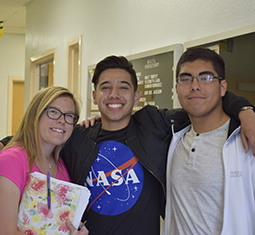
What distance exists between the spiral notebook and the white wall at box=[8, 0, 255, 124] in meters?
1.20

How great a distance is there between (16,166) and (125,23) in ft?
5.91

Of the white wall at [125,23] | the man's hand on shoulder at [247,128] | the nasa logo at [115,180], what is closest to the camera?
the man's hand on shoulder at [247,128]

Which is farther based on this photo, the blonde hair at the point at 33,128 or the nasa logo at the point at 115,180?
the nasa logo at the point at 115,180

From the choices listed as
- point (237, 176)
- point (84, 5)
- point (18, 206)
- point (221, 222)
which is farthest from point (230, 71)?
point (84, 5)

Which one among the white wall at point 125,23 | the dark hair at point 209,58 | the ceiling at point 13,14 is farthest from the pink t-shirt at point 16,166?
the ceiling at point 13,14

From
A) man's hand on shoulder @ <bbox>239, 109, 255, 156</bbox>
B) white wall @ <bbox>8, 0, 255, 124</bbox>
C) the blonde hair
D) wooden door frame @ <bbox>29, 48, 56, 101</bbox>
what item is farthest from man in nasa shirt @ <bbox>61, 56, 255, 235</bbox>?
wooden door frame @ <bbox>29, 48, 56, 101</bbox>

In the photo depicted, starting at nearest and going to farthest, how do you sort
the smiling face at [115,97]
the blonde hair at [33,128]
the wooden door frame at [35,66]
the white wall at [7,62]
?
the blonde hair at [33,128] < the smiling face at [115,97] < the wooden door frame at [35,66] < the white wall at [7,62]

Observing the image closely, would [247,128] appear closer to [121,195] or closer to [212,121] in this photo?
[212,121]

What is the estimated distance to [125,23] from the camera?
2826 millimetres

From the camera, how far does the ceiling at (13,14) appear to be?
5.01 meters

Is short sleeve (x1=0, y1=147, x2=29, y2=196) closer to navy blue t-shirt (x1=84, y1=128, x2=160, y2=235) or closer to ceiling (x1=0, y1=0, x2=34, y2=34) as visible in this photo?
navy blue t-shirt (x1=84, y1=128, x2=160, y2=235)

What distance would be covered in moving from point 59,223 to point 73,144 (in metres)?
0.49

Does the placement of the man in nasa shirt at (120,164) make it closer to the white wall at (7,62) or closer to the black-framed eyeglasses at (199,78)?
the black-framed eyeglasses at (199,78)

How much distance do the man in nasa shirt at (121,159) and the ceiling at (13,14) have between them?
372 cm
